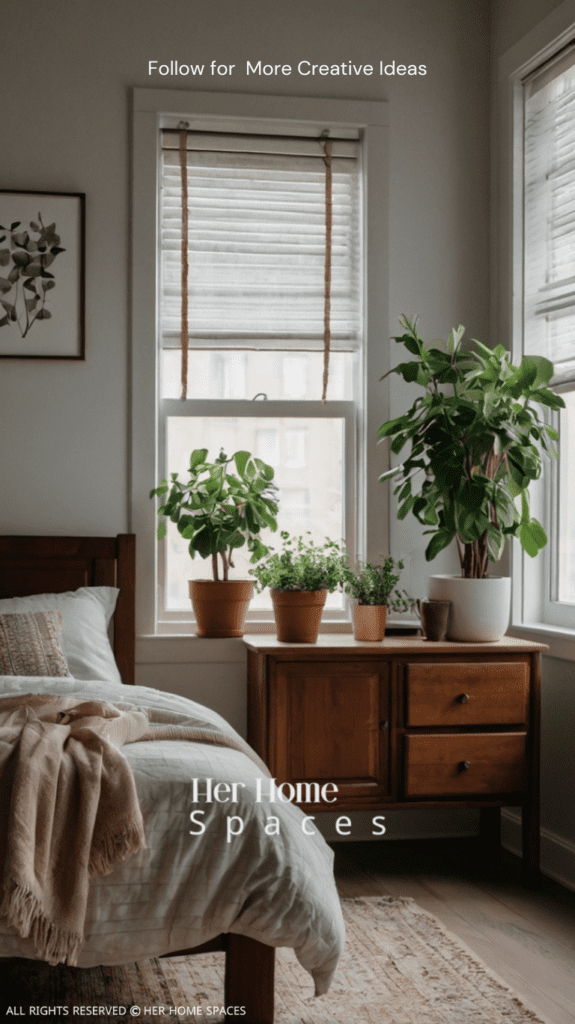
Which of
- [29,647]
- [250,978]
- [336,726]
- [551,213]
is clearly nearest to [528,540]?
[336,726]

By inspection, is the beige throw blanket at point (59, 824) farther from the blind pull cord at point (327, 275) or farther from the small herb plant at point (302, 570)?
the blind pull cord at point (327, 275)

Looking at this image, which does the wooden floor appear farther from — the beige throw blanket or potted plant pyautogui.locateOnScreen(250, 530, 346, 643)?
the beige throw blanket

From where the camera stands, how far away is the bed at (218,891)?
1.83m

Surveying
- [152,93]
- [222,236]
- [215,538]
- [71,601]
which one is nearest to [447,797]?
[215,538]

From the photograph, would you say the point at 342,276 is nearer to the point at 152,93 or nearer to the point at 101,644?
the point at 152,93

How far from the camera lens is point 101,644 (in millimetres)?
3197

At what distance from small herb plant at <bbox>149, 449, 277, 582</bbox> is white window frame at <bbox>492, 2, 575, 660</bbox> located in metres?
A: 0.98

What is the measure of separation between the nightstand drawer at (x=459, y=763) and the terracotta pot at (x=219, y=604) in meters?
0.79

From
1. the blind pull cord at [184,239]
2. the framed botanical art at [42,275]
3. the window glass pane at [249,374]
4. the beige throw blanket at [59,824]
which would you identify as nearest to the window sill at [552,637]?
the window glass pane at [249,374]

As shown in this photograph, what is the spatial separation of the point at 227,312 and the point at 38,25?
1255mm

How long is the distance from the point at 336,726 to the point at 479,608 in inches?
25.3

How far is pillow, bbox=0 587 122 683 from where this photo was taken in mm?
3045

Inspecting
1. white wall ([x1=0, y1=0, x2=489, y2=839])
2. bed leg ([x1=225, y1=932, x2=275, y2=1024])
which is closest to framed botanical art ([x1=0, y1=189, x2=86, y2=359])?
white wall ([x1=0, y1=0, x2=489, y2=839])

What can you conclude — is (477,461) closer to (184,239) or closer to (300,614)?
(300,614)
